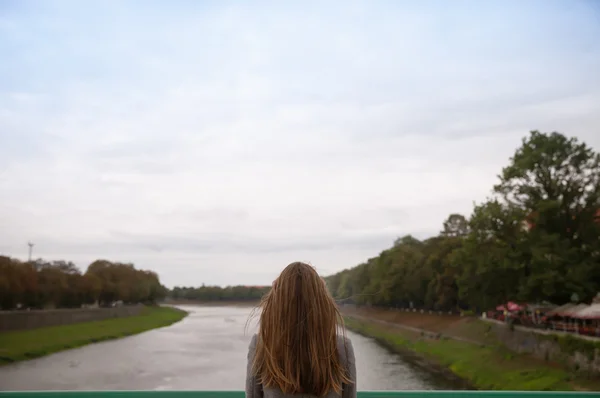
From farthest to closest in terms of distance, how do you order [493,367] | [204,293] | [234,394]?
[204,293] < [493,367] < [234,394]

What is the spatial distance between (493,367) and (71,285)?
21.0m

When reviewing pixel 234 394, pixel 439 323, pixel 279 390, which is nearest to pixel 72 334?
pixel 439 323

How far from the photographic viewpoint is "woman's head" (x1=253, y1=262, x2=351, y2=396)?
1.17m

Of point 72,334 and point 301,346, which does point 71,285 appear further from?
point 301,346

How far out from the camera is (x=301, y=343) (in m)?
1.18

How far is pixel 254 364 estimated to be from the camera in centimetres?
120

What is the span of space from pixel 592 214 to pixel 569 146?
2.00 meters

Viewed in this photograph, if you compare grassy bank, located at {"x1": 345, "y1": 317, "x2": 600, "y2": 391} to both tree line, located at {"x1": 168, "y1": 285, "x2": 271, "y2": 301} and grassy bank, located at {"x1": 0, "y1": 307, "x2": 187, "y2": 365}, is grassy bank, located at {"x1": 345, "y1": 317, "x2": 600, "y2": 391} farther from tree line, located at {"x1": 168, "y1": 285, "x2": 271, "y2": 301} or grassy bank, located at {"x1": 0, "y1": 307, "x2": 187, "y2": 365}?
grassy bank, located at {"x1": 0, "y1": 307, "x2": 187, "y2": 365}

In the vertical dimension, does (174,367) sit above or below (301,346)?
below

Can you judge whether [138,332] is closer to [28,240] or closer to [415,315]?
[28,240]

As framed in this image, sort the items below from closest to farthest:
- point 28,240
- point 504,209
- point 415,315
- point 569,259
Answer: point 569,259
point 504,209
point 415,315
point 28,240

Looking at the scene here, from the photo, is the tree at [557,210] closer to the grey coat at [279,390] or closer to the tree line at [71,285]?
the grey coat at [279,390]

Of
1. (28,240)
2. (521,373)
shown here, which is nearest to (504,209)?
(521,373)

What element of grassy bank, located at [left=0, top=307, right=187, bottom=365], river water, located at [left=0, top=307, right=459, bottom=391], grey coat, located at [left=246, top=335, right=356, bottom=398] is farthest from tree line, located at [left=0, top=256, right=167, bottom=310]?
grey coat, located at [left=246, top=335, right=356, bottom=398]
